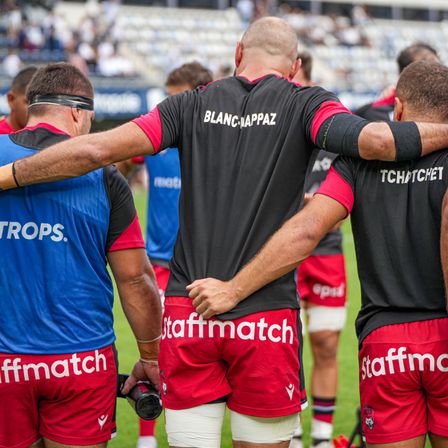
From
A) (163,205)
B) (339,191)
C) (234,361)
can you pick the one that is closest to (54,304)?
(234,361)

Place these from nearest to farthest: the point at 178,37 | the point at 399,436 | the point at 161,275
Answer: the point at 399,436
the point at 161,275
the point at 178,37

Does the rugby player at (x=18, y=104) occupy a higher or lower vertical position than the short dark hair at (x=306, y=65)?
lower

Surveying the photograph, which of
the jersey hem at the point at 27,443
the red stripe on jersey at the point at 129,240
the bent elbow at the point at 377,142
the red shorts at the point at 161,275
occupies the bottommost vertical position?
the red shorts at the point at 161,275

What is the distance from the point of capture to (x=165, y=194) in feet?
21.5

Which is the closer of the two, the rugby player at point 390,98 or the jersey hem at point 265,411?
the jersey hem at point 265,411

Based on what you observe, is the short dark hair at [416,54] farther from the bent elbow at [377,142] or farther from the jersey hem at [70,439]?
the jersey hem at [70,439]

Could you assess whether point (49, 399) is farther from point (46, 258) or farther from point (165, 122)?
point (165, 122)

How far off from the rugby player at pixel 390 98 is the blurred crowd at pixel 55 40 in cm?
1917

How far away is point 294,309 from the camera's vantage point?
3.91m

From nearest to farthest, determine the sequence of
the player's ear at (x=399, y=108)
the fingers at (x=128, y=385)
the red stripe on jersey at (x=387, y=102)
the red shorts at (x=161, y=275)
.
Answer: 1. the player's ear at (x=399, y=108)
2. the fingers at (x=128, y=385)
3. the red shorts at (x=161, y=275)
4. the red stripe on jersey at (x=387, y=102)

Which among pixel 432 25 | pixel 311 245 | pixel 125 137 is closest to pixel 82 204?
pixel 125 137

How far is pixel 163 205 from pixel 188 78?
0.97 m

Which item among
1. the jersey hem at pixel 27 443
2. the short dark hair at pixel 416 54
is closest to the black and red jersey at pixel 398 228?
the jersey hem at pixel 27 443

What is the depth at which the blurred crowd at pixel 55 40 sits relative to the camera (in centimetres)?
2591
